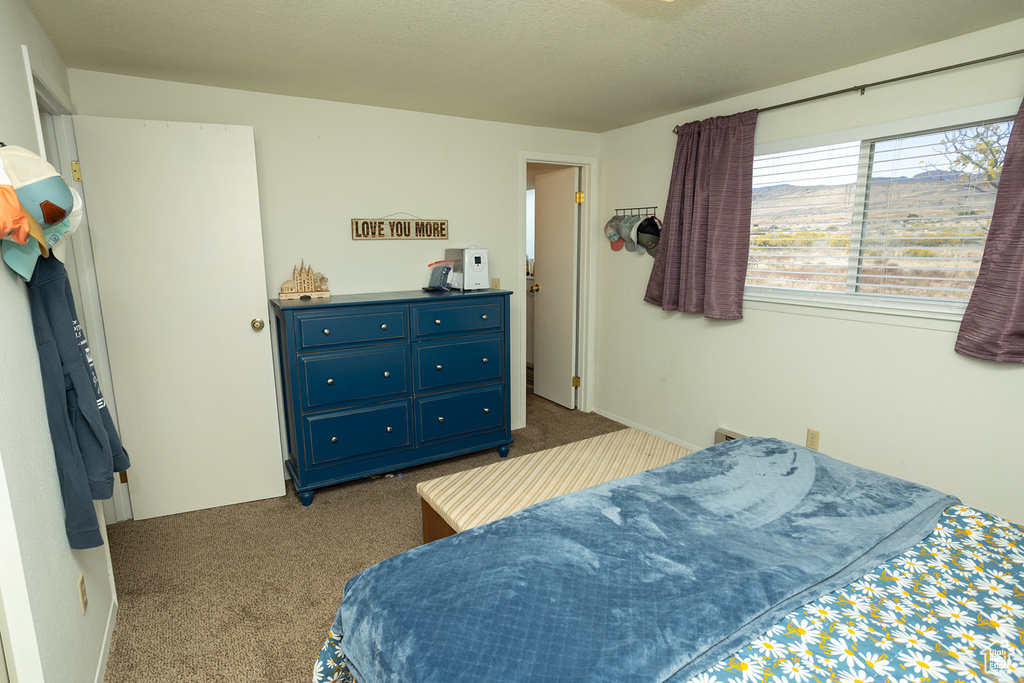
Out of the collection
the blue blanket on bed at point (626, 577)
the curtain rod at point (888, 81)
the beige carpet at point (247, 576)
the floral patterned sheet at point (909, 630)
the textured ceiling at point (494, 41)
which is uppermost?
the textured ceiling at point (494, 41)

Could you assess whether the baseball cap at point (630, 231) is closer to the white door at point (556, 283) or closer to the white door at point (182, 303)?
the white door at point (556, 283)

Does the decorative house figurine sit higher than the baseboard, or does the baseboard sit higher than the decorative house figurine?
the decorative house figurine

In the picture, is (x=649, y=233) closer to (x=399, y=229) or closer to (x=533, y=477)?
(x=399, y=229)

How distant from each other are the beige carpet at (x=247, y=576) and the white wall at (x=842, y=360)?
1.86 m

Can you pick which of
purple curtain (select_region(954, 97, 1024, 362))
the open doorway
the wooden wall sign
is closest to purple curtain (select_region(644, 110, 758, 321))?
the open doorway

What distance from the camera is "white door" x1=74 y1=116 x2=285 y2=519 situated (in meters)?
2.55

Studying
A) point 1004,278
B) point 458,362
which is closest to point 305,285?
point 458,362

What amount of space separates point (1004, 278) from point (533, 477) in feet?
7.11

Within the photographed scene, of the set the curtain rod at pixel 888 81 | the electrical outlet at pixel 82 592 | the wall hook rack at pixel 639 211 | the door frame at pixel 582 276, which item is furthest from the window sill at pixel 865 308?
the electrical outlet at pixel 82 592

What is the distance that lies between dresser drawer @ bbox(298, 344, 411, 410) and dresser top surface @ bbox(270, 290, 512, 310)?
0.91 feet

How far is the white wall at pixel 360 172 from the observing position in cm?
285

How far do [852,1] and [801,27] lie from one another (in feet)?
0.82

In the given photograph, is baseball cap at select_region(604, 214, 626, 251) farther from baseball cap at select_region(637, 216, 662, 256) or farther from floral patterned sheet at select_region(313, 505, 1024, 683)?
floral patterned sheet at select_region(313, 505, 1024, 683)

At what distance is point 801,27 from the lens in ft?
7.11
